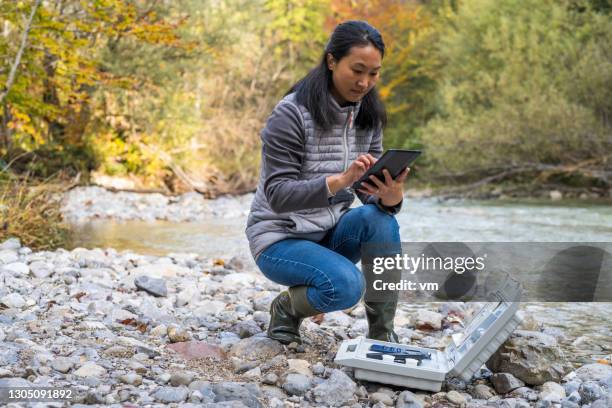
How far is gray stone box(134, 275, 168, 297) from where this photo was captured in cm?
367

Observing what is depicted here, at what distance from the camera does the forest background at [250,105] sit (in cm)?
1093

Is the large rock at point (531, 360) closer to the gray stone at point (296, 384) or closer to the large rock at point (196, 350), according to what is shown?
the gray stone at point (296, 384)

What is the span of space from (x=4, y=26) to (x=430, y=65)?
10773mm

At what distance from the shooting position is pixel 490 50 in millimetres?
14727

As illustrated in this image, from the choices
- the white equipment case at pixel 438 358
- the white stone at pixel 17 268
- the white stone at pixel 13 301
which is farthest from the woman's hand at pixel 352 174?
the white stone at pixel 17 268

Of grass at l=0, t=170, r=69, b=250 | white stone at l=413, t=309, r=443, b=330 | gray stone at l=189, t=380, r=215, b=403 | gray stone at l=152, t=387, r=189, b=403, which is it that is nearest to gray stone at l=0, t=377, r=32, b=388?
gray stone at l=152, t=387, r=189, b=403

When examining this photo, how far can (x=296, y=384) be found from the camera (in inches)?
89.8

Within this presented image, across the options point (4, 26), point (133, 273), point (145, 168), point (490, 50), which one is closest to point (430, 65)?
point (490, 50)

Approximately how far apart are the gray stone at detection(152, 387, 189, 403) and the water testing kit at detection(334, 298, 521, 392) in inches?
20.8

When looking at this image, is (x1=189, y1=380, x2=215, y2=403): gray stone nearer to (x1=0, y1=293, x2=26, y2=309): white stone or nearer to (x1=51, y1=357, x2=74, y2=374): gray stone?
(x1=51, y1=357, x2=74, y2=374): gray stone

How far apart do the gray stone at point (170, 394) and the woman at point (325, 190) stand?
2.03 ft

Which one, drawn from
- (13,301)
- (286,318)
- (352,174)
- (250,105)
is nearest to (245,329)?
(286,318)

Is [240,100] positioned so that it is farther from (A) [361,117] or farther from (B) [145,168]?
(A) [361,117]

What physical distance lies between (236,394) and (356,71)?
1138 millimetres
